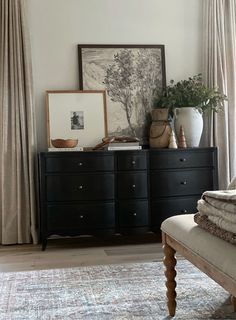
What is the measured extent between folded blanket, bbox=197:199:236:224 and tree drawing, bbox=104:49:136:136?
257cm

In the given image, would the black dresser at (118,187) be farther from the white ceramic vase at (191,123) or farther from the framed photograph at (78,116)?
the framed photograph at (78,116)

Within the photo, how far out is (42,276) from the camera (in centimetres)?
299

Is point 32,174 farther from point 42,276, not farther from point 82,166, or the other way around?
point 42,276

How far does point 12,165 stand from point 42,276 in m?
1.31

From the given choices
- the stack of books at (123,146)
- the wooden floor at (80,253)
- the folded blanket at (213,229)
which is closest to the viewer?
the folded blanket at (213,229)

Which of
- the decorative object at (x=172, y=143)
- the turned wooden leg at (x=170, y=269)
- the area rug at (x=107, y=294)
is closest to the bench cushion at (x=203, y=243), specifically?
the turned wooden leg at (x=170, y=269)

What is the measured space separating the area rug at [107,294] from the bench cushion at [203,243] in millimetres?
527

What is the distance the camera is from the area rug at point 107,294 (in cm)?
227

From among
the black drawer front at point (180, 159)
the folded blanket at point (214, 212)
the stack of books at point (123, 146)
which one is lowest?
the folded blanket at point (214, 212)

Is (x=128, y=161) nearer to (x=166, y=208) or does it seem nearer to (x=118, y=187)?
(x=118, y=187)

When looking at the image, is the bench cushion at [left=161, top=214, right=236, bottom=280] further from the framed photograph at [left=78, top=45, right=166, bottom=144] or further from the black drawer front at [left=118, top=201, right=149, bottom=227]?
the framed photograph at [left=78, top=45, right=166, bottom=144]

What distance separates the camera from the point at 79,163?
3750mm

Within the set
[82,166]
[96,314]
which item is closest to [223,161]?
[82,166]

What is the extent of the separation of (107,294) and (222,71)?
2621 millimetres
